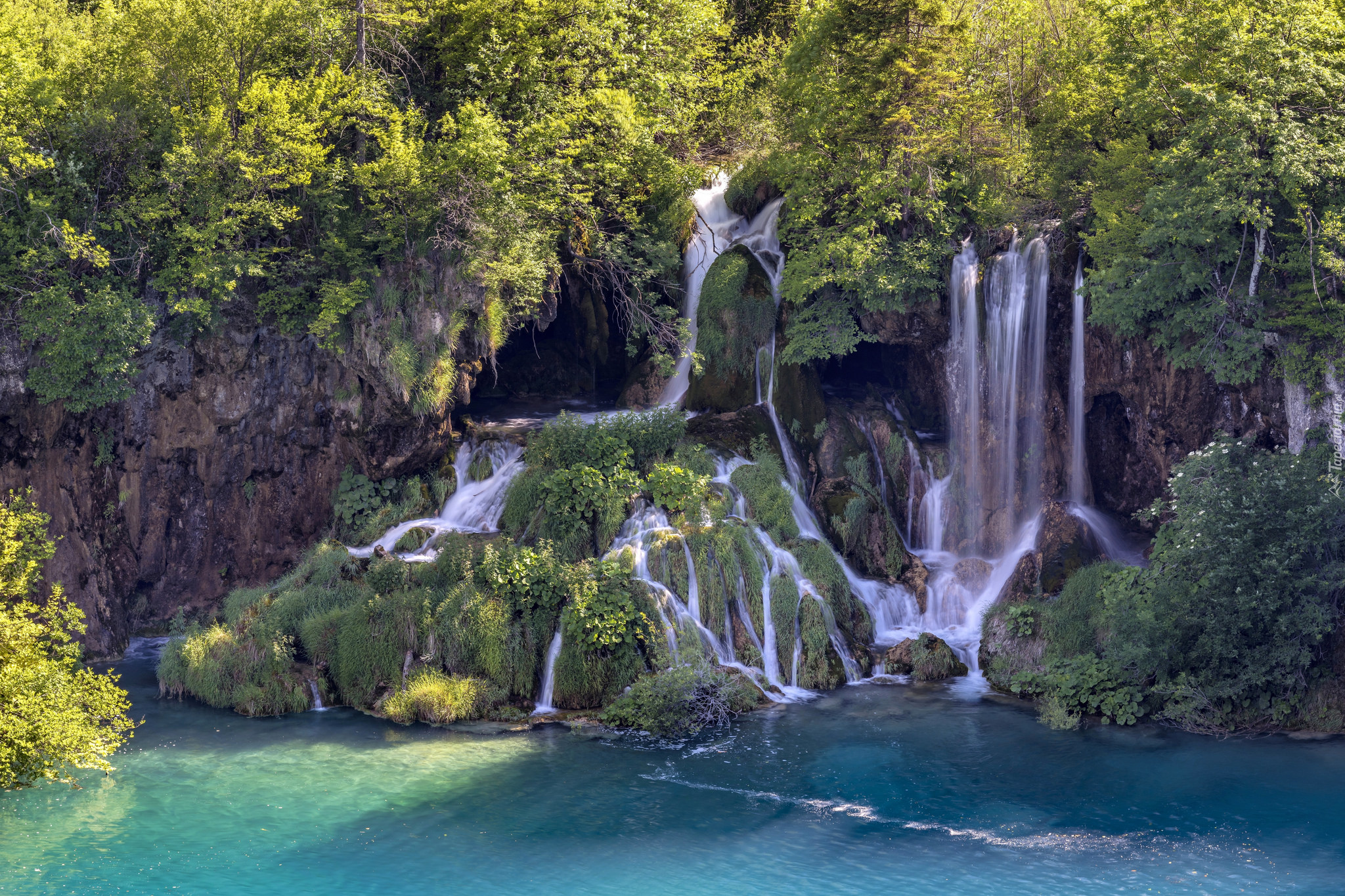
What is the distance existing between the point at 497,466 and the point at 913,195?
9.90 m

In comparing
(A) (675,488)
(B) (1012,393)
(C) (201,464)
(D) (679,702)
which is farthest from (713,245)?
(C) (201,464)

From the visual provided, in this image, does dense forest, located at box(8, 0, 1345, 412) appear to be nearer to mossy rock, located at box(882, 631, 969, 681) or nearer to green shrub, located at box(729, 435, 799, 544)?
green shrub, located at box(729, 435, 799, 544)

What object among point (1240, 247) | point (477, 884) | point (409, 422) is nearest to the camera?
point (477, 884)

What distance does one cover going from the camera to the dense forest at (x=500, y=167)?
782 inches

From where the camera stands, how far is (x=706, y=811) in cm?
1432

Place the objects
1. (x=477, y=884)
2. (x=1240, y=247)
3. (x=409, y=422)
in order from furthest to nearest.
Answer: (x=409, y=422), (x=1240, y=247), (x=477, y=884)

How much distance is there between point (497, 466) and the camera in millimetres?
22094

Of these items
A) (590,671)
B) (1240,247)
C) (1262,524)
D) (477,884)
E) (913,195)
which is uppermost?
(913,195)

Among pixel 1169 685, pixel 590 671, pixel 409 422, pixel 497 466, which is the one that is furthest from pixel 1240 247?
pixel 409 422

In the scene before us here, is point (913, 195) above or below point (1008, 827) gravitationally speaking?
above

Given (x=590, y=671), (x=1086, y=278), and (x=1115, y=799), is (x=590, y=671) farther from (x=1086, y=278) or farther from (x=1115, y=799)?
(x=1086, y=278)

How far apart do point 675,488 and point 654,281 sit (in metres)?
6.14

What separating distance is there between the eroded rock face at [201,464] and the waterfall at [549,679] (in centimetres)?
596

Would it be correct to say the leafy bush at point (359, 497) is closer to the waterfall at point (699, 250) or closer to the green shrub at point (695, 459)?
the green shrub at point (695, 459)
